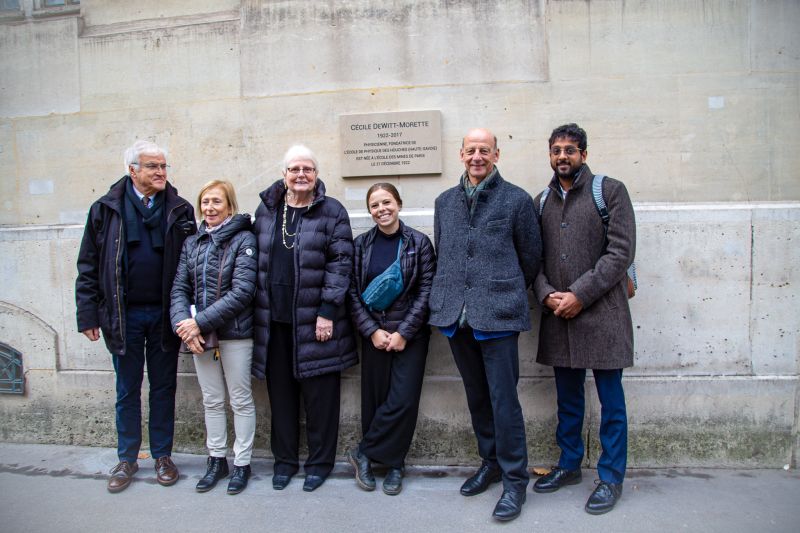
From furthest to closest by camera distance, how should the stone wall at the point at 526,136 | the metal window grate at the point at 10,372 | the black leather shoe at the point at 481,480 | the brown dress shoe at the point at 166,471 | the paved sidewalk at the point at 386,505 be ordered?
1. the metal window grate at the point at 10,372
2. the stone wall at the point at 526,136
3. the brown dress shoe at the point at 166,471
4. the black leather shoe at the point at 481,480
5. the paved sidewalk at the point at 386,505

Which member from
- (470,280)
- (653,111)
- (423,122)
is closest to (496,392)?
(470,280)

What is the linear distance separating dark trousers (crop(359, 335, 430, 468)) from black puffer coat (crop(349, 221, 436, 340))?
130mm

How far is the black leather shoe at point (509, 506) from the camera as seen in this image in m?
3.08

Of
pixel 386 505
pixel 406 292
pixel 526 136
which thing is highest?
pixel 526 136

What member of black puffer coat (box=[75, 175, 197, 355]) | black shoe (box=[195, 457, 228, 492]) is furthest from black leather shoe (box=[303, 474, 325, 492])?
black puffer coat (box=[75, 175, 197, 355])

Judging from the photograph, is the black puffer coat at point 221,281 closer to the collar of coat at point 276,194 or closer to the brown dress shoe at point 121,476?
the collar of coat at point 276,194

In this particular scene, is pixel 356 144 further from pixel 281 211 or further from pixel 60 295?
pixel 60 295

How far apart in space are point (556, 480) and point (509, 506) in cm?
52

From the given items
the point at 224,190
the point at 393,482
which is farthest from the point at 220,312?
the point at 393,482

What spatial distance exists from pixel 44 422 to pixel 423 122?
13.1ft

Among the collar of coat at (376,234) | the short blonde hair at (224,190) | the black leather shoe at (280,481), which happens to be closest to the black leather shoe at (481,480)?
the black leather shoe at (280,481)

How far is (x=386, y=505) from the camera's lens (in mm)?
3340

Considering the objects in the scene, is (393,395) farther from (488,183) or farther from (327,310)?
(488,183)

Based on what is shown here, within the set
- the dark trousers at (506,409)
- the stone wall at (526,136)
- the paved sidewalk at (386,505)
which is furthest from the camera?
the stone wall at (526,136)
